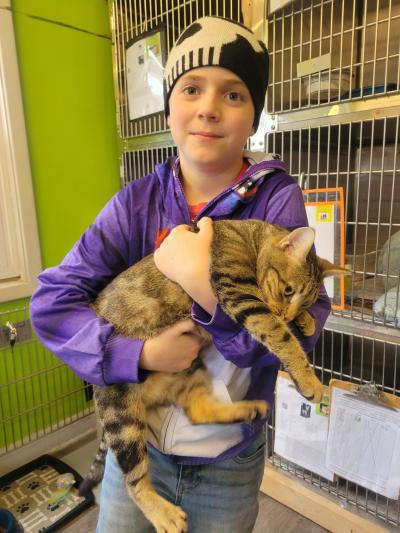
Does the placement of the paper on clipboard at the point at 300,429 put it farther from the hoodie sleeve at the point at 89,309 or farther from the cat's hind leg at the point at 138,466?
the hoodie sleeve at the point at 89,309

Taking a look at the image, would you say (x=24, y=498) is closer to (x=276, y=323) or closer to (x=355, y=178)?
(x=276, y=323)

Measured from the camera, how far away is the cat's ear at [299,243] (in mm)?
920

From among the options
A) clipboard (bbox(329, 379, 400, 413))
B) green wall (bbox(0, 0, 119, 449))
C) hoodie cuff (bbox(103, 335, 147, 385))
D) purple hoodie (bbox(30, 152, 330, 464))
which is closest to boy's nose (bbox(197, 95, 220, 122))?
purple hoodie (bbox(30, 152, 330, 464))

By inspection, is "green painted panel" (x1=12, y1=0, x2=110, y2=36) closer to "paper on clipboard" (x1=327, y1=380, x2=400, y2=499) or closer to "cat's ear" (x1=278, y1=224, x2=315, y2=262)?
"cat's ear" (x1=278, y1=224, x2=315, y2=262)

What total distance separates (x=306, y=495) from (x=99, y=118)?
2.50 metres

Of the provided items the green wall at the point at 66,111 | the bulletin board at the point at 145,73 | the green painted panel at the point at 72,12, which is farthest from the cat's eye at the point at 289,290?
the green painted panel at the point at 72,12

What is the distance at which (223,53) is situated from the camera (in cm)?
92

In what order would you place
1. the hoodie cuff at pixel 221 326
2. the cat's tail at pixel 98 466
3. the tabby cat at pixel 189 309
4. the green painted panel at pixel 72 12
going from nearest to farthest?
1. the hoodie cuff at pixel 221 326
2. the tabby cat at pixel 189 309
3. the cat's tail at pixel 98 466
4. the green painted panel at pixel 72 12

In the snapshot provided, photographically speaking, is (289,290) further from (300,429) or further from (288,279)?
(300,429)

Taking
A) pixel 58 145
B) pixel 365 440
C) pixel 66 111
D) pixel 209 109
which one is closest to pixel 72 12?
pixel 66 111

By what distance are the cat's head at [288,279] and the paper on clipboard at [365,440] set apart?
91 cm

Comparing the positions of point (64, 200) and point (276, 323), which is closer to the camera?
point (276, 323)

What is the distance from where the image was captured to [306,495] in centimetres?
186

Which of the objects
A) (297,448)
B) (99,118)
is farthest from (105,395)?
(99,118)
